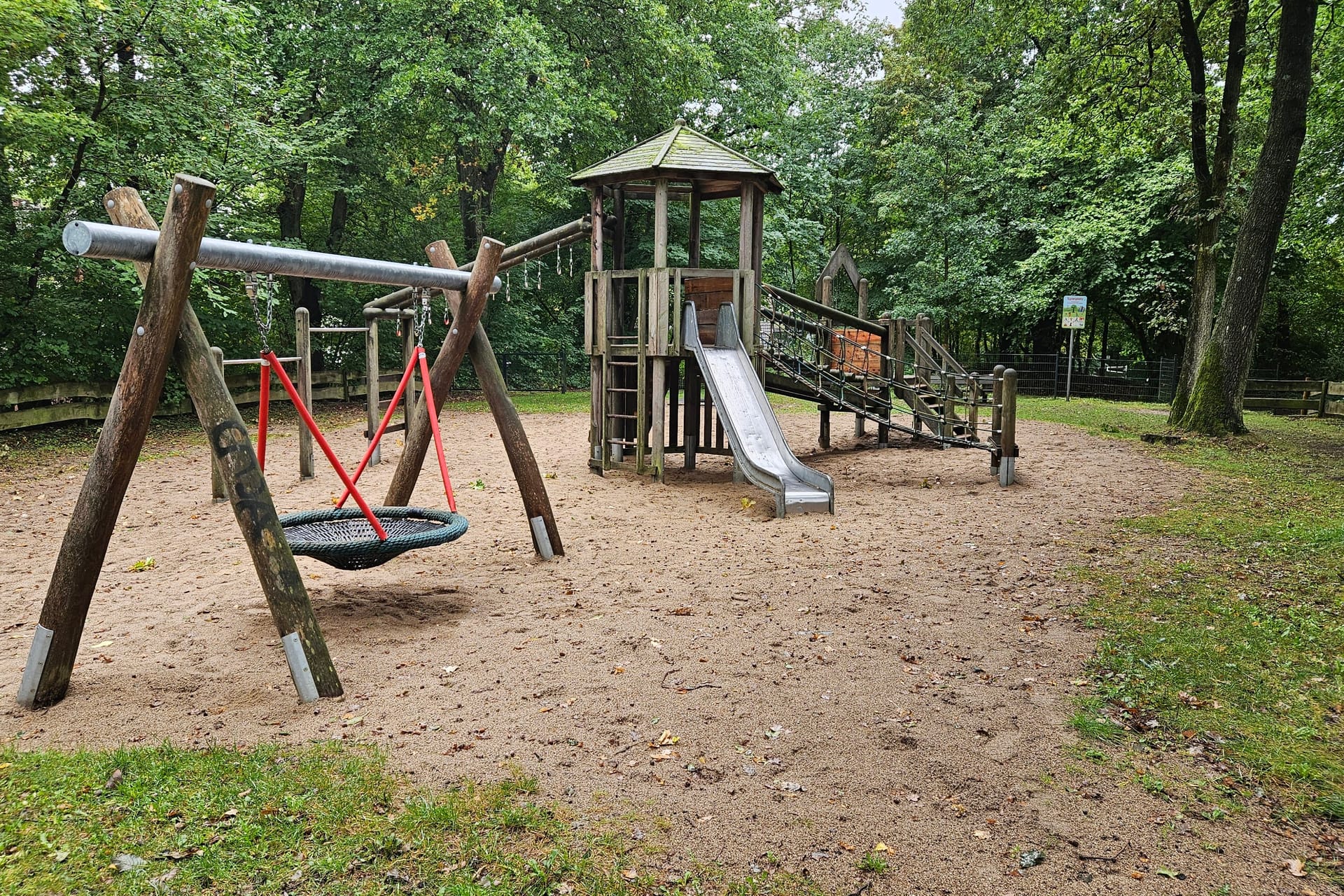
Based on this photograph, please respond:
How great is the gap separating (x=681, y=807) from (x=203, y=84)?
588 inches

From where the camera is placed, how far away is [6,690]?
4.12 m

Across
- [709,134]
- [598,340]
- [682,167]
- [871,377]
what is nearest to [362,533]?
[598,340]

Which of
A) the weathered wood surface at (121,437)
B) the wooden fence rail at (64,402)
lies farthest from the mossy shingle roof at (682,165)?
the weathered wood surface at (121,437)

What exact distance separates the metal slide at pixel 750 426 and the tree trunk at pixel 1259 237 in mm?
7953

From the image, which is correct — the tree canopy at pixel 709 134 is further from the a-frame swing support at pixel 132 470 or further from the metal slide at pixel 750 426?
the a-frame swing support at pixel 132 470

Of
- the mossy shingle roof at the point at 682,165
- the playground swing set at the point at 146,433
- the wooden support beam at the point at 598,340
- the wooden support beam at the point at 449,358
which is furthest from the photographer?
the wooden support beam at the point at 598,340

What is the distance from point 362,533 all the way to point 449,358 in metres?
1.60

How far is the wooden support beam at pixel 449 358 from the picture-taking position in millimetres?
6000

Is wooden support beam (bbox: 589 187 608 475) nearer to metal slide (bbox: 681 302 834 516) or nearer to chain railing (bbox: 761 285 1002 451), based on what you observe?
metal slide (bbox: 681 302 834 516)

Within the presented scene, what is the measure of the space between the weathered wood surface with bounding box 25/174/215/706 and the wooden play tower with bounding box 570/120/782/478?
6.60 metres

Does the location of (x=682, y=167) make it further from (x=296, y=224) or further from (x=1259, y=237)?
(x=296, y=224)

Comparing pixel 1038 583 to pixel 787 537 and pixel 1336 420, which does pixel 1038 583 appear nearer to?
pixel 787 537

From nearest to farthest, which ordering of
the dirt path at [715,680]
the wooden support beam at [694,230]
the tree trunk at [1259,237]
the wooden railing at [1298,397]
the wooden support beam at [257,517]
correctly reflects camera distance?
the dirt path at [715,680]
the wooden support beam at [257,517]
the wooden support beam at [694,230]
the tree trunk at [1259,237]
the wooden railing at [1298,397]

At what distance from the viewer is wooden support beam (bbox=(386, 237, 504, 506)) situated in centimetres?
600
